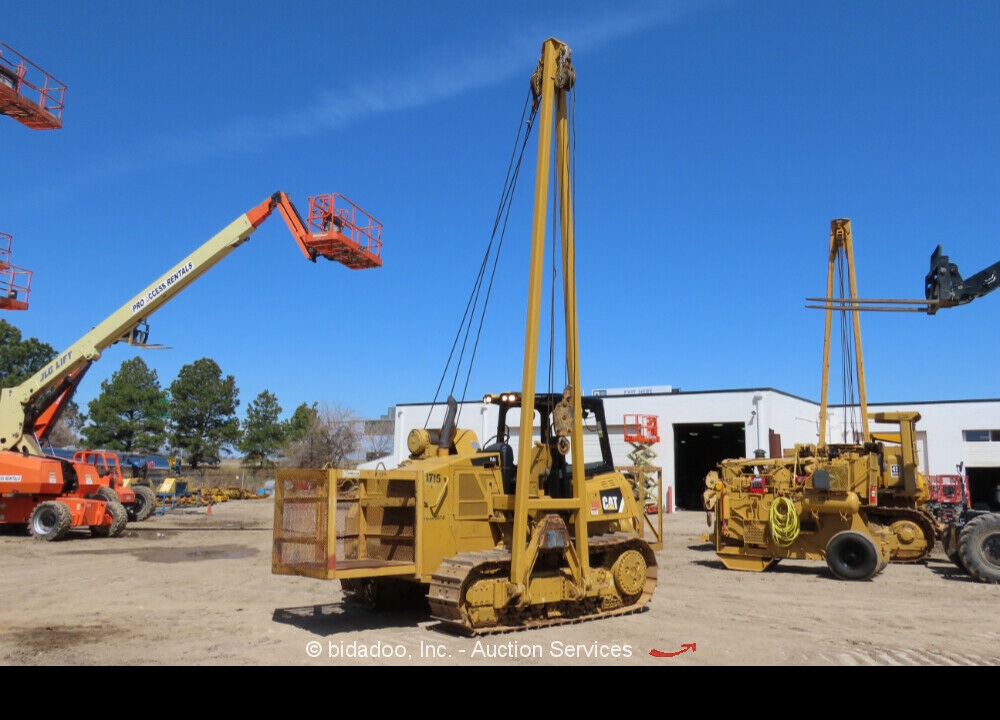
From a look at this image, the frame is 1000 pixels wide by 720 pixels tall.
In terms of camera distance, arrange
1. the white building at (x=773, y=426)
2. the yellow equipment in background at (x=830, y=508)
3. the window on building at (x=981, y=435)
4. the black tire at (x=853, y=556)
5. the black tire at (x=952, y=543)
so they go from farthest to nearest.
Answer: the window on building at (x=981, y=435), the white building at (x=773, y=426), the yellow equipment in background at (x=830, y=508), the black tire at (x=952, y=543), the black tire at (x=853, y=556)

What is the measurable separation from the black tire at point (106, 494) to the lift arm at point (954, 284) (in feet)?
65.7

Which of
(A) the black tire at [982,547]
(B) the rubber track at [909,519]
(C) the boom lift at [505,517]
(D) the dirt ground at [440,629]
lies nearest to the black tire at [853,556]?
(D) the dirt ground at [440,629]

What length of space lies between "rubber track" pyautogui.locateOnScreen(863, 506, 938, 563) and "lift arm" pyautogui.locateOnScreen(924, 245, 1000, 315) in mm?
5209

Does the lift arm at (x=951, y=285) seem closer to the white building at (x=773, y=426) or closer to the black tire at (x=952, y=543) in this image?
the black tire at (x=952, y=543)

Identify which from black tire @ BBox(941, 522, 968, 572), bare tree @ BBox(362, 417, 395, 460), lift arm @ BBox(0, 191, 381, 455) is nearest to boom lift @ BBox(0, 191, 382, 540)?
lift arm @ BBox(0, 191, 381, 455)

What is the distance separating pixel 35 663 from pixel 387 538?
3711mm

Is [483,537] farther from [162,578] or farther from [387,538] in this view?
[162,578]

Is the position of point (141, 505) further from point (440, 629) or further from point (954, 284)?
point (954, 284)

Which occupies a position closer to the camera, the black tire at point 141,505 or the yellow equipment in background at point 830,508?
the yellow equipment in background at point 830,508

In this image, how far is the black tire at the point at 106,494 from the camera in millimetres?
21319

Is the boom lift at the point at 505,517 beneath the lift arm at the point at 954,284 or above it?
beneath

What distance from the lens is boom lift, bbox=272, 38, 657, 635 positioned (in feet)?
28.2

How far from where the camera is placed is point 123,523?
2066cm
